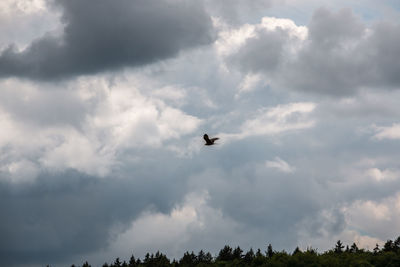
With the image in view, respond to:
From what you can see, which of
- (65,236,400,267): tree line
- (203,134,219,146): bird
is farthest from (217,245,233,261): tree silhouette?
(203,134,219,146): bird

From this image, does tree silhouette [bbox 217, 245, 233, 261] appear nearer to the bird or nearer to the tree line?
the tree line

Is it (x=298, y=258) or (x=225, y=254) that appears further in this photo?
(x=225, y=254)

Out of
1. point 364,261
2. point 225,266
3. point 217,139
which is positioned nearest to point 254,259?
point 225,266

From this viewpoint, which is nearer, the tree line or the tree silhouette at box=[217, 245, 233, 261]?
the tree line

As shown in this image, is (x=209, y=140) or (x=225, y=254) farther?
(x=225, y=254)

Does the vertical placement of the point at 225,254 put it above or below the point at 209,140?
below

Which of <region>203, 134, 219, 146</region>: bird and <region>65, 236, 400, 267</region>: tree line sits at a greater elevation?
Answer: <region>203, 134, 219, 146</region>: bird

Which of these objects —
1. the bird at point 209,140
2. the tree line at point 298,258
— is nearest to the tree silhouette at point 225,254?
the tree line at point 298,258

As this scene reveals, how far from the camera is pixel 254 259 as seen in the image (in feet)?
216

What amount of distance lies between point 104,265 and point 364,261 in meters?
54.2

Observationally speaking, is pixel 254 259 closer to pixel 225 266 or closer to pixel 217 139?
pixel 225 266

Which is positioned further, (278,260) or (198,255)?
(198,255)

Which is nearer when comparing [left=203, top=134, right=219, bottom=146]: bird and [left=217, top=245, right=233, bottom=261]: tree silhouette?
[left=203, top=134, right=219, bottom=146]: bird

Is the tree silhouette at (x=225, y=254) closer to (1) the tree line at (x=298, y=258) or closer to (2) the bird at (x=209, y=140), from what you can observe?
(1) the tree line at (x=298, y=258)
